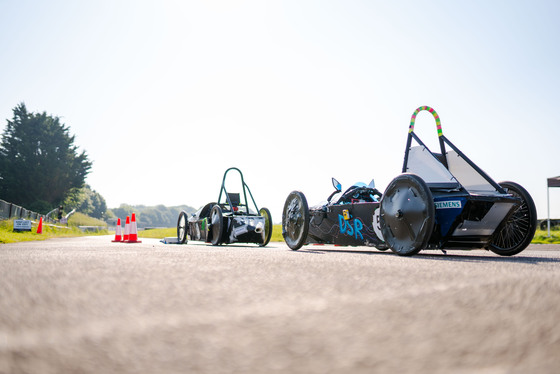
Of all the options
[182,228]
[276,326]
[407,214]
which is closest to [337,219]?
[407,214]

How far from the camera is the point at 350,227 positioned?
22.7ft

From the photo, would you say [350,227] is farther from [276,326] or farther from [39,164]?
[39,164]

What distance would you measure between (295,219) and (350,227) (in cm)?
124

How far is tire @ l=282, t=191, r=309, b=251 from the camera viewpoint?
7.50 meters

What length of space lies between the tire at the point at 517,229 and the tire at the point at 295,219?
9.25 feet

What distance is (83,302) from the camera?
1683 mm

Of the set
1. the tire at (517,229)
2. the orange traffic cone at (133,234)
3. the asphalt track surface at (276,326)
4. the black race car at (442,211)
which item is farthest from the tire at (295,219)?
the orange traffic cone at (133,234)

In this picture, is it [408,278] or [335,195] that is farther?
[335,195]

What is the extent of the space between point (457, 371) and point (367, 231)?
557 cm

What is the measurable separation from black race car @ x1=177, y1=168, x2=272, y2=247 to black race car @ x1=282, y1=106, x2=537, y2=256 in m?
3.69

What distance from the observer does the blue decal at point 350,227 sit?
22.0 ft

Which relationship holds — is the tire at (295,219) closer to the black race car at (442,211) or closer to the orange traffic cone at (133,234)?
the black race car at (442,211)

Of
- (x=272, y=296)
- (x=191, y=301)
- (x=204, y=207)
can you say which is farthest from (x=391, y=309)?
(x=204, y=207)

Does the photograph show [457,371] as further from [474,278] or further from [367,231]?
[367,231]
